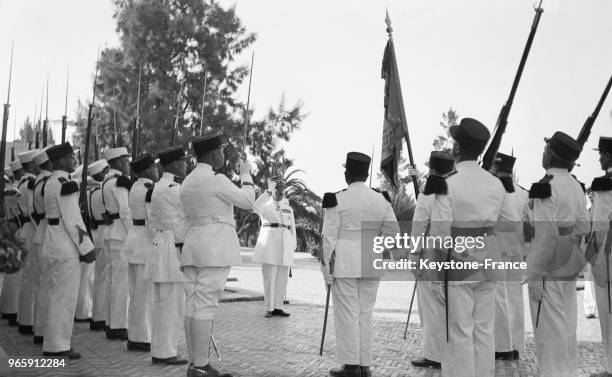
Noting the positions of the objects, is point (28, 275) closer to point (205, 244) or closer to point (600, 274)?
point (205, 244)

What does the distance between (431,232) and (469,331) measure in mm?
830

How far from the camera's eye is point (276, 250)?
10.9 m

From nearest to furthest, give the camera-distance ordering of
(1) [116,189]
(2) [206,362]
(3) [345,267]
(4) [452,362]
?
(4) [452,362]
(2) [206,362]
(3) [345,267]
(1) [116,189]

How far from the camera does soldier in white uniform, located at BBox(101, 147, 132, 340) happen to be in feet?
27.5

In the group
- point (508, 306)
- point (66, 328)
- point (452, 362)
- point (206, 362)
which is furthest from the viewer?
point (508, 306)

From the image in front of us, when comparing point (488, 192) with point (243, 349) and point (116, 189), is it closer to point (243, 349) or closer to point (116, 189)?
point (243, 349)

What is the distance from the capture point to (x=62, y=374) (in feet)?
20.8

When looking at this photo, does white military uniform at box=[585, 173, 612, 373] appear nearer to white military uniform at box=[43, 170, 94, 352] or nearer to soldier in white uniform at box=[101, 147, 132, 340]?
white military uniform at box=[43, 170, 94, 352]

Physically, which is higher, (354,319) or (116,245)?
(116,245)

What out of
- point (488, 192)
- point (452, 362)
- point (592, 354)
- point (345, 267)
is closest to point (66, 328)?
point (345, 267)

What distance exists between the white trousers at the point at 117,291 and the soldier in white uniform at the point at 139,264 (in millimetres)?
571

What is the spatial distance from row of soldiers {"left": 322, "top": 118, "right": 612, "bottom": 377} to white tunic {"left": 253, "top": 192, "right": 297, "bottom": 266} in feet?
13.0

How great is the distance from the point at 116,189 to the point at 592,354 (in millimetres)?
6122

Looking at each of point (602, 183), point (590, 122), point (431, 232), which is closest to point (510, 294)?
point (602, 183)
